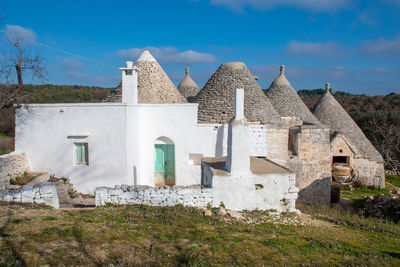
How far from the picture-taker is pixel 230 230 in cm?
599

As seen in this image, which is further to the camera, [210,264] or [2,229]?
[2,229]

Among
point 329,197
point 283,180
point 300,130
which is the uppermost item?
point 300,130

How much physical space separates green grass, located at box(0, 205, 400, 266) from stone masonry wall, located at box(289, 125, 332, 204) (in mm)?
4295

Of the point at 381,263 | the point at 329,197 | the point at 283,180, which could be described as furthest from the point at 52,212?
the point at 329,197

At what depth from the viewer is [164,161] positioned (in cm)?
1136

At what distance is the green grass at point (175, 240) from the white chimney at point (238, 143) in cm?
114

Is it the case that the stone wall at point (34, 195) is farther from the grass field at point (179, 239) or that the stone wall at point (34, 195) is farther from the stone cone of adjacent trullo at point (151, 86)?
the stone cone of adjacent trullo at point (151, 86)

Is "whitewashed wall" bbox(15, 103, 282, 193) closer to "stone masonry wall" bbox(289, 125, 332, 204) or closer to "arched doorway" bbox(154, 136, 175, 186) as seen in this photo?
"arched doorway" bbox(154, 136, 175, 186)

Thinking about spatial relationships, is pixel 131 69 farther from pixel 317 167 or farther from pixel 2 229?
pixel 317 167

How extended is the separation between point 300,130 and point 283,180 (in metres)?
4.50

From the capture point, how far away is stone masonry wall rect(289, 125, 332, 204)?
11.4 meters

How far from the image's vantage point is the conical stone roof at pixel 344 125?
14.3m

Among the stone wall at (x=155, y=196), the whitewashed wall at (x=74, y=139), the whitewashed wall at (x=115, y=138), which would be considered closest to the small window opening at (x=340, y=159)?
the whitewashed wall at (x=115, y=138)

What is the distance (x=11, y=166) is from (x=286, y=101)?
12083 millimetres
